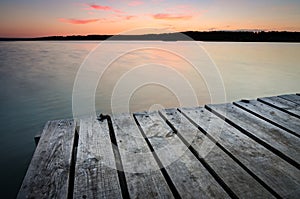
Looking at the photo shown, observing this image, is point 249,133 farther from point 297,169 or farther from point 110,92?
point 110,92

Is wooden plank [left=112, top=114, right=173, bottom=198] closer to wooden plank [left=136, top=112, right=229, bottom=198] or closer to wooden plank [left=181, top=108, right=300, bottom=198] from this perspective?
wooden plank [left=136, top=112, right=229, bottom=198]

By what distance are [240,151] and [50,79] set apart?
10.1 metres

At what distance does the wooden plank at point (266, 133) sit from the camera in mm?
2092

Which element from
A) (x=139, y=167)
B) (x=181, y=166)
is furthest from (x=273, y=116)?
(x=139, y=167)

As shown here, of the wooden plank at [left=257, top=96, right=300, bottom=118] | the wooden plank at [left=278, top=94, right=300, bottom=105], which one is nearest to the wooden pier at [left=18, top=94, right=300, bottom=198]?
the wooden plank at [left=257, top=96, right=300, bottom=118]

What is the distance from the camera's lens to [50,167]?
186 centimetres

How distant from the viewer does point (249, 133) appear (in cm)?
252

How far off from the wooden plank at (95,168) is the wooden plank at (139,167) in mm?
113

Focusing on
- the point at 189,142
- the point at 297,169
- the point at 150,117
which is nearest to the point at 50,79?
the point at 150,117

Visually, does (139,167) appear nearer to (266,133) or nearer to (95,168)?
(95,168)

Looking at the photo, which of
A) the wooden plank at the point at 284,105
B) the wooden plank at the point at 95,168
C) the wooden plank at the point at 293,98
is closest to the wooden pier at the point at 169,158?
the wooden plank at the point at 95,168

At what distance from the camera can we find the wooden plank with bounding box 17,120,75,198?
1.57m

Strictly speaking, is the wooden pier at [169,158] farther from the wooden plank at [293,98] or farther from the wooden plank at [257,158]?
the wooden plank at [293,98]

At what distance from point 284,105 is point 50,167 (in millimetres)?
3683
